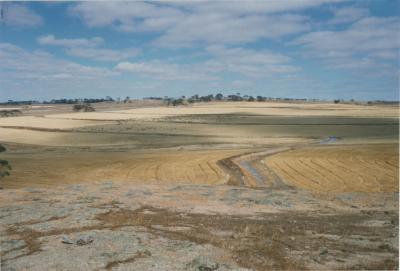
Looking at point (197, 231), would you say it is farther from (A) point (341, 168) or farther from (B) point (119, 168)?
(B) point (119, 168)

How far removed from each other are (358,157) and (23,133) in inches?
2776

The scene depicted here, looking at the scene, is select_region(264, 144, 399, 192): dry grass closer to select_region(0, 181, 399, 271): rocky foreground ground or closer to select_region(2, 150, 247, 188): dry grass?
select_region(2, 150, 247, 188): dry grass

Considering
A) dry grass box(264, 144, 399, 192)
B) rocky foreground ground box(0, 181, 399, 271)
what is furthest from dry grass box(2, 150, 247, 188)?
rocky foreground ground box(0, 181, 399, 271)

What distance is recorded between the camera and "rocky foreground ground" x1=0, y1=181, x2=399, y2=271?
15125 mm

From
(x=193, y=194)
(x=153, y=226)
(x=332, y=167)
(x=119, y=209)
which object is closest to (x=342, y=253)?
(x=153, y=226)

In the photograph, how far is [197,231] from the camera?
62.6 feet

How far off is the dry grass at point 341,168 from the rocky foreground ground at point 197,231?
27.3ft

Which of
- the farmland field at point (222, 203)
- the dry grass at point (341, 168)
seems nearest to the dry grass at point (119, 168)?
the farmland field at point (222, 203)

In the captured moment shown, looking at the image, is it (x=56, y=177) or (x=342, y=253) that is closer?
(x=342, y=253)

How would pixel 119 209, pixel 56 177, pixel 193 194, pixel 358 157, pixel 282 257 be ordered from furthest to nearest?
pixel 358 157
pixel 56 177
pixel 193 194
pixel 119 209
pixel 282 257

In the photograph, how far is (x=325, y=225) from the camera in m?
20.6

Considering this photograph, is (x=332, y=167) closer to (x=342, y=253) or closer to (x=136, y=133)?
(x=342, y=253)

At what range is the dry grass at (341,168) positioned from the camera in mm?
37750

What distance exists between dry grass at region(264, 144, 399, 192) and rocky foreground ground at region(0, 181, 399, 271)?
831 cm
